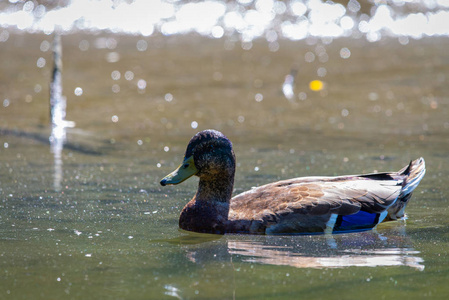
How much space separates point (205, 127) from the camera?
1279 centimetres

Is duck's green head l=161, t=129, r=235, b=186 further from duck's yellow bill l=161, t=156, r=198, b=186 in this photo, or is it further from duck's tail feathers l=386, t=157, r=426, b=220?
duck's tail feathers l=386, t=157, r=426, b=220

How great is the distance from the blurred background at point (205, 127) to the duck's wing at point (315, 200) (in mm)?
268

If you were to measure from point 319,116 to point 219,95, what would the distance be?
228cm

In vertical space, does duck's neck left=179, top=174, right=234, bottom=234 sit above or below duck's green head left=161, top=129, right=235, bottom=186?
below

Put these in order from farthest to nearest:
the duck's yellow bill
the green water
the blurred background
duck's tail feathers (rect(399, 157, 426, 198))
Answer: duck's tail feathers (rect(399, 157, 426, 198)) → the duck's yellow bill → the blurred background → the green water

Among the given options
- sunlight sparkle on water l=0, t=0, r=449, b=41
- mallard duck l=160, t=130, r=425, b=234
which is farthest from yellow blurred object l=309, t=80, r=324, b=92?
mallard duck l=160, t=130, r=425, b=234

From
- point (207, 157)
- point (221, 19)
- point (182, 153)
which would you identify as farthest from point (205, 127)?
point (221, 19)

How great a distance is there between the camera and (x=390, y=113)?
543 inches

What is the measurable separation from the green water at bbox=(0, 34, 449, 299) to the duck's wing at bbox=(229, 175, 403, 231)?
0.26 m

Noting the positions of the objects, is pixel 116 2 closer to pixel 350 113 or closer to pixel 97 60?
pixel 97 60

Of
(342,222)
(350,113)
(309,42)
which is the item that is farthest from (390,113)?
(342,222)

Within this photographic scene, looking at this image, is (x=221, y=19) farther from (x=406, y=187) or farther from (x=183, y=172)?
(x=183, y=172)

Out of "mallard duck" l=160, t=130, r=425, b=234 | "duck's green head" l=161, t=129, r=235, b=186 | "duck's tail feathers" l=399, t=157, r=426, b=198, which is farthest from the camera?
"duck's tail feathers" l=399, t=157, r=426, b=198

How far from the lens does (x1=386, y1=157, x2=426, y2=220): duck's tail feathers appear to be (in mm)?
7551
